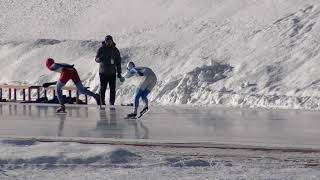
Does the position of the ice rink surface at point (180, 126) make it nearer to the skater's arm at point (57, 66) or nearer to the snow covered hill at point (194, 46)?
the skater's arm at point (57, 66)

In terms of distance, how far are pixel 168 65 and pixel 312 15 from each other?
19.0ft

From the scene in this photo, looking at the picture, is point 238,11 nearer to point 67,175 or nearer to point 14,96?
point 14,96

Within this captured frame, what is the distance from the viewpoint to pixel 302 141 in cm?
1023

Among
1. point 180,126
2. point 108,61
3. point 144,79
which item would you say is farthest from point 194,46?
point 180,126

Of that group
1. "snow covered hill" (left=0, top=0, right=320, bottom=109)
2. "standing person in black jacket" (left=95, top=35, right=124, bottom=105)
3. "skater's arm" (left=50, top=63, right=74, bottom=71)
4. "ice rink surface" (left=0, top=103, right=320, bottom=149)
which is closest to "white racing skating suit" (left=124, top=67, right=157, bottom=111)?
"ice rink surface" (left=0, top=103, right=320, bottom=149)

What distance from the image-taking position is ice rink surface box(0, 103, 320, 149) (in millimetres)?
10531

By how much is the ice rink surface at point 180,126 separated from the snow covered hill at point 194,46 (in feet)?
11.5

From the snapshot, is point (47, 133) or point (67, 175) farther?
point (47, 133)

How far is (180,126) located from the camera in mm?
12812

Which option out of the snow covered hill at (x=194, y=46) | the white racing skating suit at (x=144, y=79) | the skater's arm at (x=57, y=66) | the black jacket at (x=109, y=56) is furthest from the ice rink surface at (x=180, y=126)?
the snow covered hill at (x=194, y=46)

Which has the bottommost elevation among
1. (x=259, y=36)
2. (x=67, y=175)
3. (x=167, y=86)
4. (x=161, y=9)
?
(x=67, y=175)

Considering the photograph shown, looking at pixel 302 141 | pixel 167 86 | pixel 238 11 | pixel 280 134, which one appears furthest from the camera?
pixel 238 11

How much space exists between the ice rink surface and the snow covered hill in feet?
11.5

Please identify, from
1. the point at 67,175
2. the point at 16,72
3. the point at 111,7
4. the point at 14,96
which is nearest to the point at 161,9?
the point at 111,7
